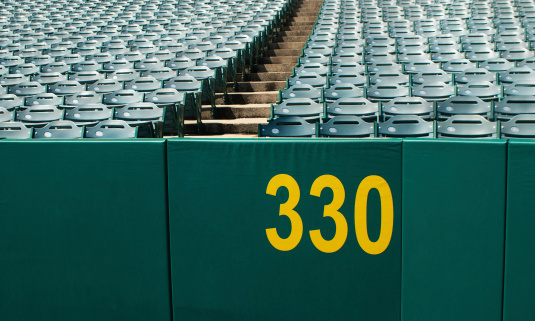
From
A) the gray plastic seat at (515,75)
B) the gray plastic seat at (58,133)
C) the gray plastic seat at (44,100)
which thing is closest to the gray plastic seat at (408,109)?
the gray plastic seat at (515,75)

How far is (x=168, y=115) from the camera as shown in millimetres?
8555

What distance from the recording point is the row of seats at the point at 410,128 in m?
6.60

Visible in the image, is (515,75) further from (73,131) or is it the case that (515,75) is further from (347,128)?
(73,131)

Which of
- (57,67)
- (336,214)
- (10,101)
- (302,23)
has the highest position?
(302,23)

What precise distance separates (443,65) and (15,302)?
833 cm

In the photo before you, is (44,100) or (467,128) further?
(44,100)

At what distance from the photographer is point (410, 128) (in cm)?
691

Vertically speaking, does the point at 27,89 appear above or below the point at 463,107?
above

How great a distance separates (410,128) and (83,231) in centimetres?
420

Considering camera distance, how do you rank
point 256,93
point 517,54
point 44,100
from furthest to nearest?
point 256,93 < point 517,54 < point 44,100

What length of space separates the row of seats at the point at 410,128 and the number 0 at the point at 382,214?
10.5 ft

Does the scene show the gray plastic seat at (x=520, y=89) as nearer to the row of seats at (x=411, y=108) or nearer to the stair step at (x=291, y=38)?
the row of seats at (x=411, y=108)

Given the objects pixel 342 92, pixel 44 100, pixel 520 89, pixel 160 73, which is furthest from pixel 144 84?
pixel 520 89

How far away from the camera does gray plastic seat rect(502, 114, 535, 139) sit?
6551mm
